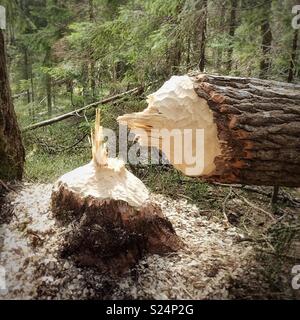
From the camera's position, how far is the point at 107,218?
9.02ft

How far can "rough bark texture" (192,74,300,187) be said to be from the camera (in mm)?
2637

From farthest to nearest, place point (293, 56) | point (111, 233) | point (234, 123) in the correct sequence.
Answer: point (293, 56), point (111, 233), point (234, 123)

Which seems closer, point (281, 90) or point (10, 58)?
point (281, 90)

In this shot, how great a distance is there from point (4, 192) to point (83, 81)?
3577mm

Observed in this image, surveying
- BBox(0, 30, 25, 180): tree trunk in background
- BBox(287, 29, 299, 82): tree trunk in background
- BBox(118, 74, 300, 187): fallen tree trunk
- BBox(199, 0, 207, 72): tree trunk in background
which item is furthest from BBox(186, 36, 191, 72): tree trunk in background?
BBox(0, 30, 25, 180): tree trunk in background

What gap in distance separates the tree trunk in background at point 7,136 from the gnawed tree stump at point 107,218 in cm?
88

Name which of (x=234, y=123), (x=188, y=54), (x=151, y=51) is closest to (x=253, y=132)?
(x=234, y=123)

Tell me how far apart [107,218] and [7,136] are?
62.9 inches

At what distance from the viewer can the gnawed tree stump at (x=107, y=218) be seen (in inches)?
104

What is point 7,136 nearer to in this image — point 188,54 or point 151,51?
point 151,51

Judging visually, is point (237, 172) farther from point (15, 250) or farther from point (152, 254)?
point (15, 250)

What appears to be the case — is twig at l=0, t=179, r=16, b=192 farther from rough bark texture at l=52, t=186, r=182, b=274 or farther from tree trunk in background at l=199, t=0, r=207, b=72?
tree trunk in background at l=199, t=0, r=207, b=72

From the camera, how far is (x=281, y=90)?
2.90m
